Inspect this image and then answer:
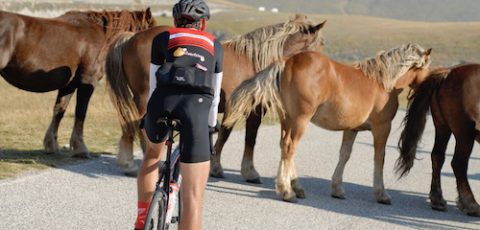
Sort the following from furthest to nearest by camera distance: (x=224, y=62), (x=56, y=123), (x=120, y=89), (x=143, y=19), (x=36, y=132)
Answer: (x=36, y=132) < (x=143, y=19) < (x=56, y=123) < (x=224, y=62) < (x=120, y=89)

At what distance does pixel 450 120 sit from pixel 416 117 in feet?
1.49

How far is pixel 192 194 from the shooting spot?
5.07 metres

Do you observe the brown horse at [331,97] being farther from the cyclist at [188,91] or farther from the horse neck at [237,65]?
the cyclist at [188,91]

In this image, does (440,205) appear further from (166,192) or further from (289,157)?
(166,192)

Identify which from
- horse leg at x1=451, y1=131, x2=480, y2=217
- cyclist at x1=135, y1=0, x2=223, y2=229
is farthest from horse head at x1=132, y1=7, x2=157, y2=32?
cyclist at x1=135, y1=0, x2=223, y2=229

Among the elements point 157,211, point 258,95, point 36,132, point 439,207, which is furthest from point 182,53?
point 36,132

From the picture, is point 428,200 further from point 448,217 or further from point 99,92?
point 99,92

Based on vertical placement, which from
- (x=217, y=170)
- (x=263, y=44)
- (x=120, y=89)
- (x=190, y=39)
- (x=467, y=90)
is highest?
(x=263, y=44)

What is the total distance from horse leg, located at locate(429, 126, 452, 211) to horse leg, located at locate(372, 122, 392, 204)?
50 centimetres

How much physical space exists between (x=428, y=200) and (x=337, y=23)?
121m

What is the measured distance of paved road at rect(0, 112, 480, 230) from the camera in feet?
23.1

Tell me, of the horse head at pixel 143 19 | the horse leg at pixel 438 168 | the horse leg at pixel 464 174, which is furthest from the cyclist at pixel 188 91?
the horse head at pixel 143 19

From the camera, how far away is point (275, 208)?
26.2ft

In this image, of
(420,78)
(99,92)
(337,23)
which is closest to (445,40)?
(337,23)
